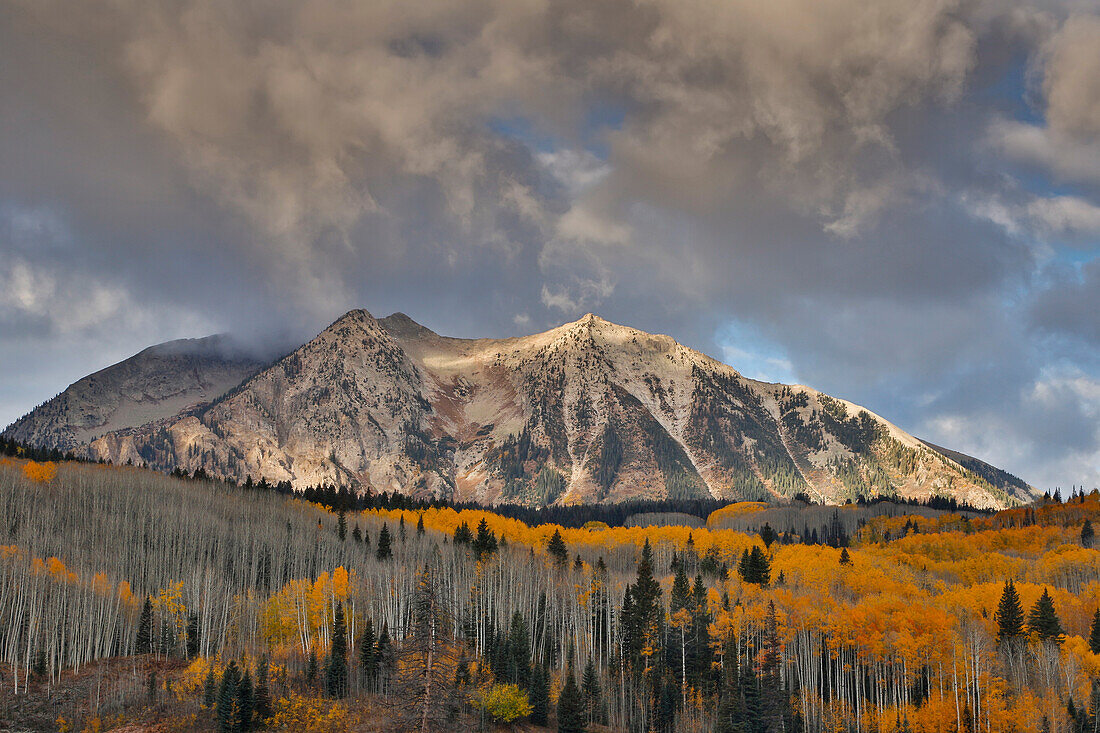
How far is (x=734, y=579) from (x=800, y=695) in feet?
125

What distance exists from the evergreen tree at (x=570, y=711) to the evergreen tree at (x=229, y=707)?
122 feet

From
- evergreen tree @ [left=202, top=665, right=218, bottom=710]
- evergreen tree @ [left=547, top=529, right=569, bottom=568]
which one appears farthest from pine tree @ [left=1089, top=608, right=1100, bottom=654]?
evergreen tree @ [left=202, top=665, right=218, bottom=710]

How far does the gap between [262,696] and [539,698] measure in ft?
112

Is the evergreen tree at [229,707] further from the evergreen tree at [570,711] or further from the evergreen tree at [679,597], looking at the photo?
the evergreen tree at [679,597]

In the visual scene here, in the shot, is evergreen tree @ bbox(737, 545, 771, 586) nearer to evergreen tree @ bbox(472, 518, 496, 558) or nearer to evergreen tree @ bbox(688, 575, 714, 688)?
evergreen tree @ bbox(688, 575, 714, 688)

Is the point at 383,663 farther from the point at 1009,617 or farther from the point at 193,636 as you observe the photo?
the point at 1009,617

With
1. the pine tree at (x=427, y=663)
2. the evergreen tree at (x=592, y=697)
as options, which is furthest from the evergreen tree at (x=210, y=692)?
the evergreen tree at (x=592, y=697)

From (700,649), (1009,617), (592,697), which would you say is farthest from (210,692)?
(1009,617)

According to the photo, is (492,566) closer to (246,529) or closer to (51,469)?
(246,529)

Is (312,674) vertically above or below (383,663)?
below

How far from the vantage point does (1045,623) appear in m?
119

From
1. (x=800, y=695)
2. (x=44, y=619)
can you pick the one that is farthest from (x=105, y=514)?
(x=800, y=695)

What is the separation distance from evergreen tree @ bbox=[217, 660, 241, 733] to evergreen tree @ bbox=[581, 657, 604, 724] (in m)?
43.2

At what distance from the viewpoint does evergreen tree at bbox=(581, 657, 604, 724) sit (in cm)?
11347
